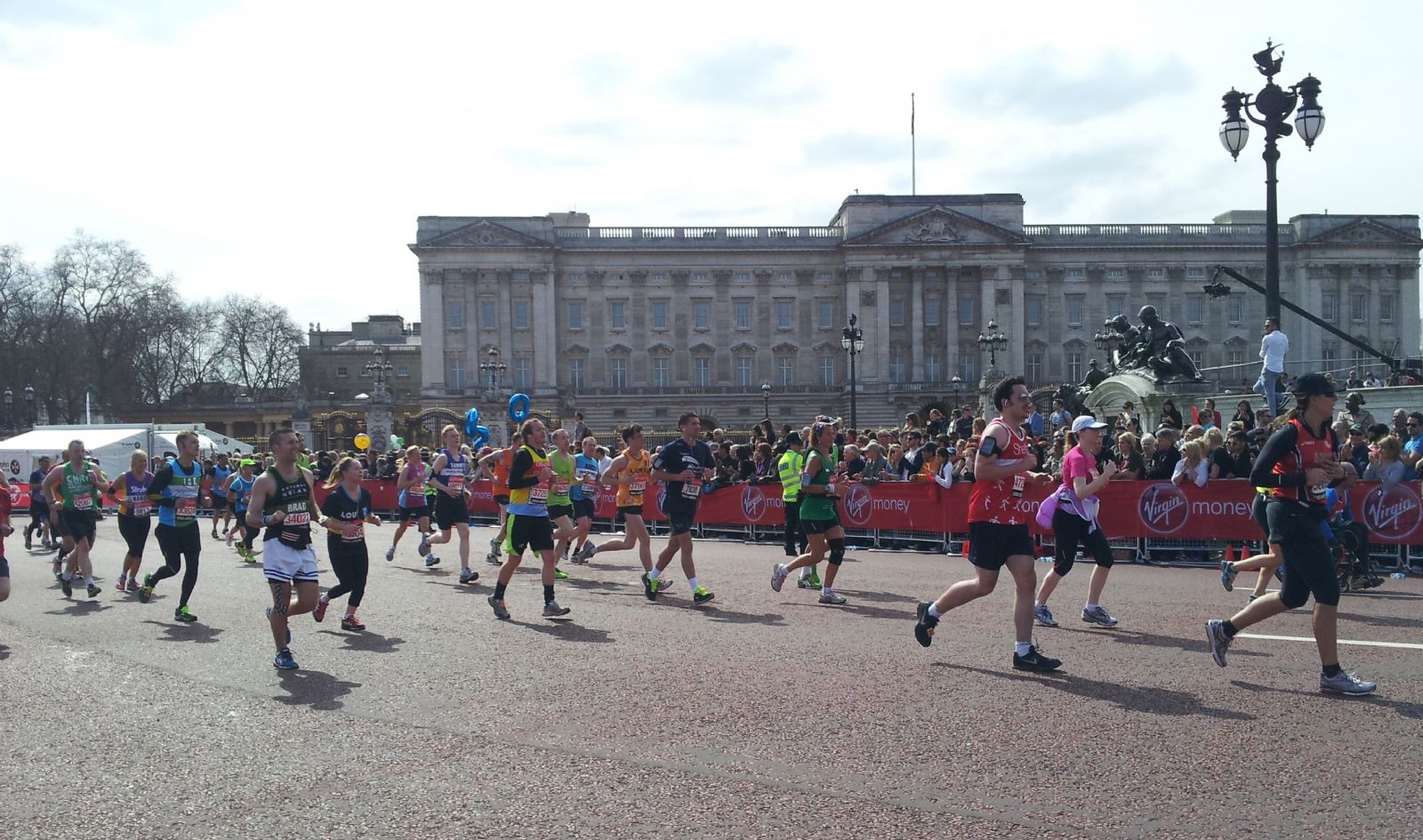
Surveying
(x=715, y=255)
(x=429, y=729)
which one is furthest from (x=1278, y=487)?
(x=715, y=255)

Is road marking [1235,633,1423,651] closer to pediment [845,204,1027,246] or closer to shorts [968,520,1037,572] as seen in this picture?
shorts [968,520,1037,572]

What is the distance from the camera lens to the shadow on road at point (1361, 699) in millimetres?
6594

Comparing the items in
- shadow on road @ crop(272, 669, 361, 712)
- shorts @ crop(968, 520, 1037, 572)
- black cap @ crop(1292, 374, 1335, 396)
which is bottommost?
shadow on road @ crop(272, 669, 361, 712)

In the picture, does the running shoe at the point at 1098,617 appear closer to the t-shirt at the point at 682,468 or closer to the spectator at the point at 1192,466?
the t-shirt at the point at 682,468

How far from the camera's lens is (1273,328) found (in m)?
17.5

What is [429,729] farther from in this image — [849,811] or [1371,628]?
[1371,628]

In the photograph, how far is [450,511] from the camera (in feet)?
50.8

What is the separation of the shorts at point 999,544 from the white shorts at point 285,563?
5.06 meters

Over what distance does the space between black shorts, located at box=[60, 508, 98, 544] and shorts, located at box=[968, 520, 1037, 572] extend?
11437 mm

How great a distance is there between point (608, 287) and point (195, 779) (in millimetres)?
79939

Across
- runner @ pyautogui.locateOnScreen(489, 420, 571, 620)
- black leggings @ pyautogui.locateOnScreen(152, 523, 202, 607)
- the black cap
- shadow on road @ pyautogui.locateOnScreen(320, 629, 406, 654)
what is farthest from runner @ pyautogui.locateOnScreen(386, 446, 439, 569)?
the black cap

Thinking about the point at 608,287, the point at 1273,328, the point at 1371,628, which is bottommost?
the point at 1371,628

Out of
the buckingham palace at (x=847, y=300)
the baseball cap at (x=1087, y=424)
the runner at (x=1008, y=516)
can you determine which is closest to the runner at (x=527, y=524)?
the runner at (x=1008, y=516)

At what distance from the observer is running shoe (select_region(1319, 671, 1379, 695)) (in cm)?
691
